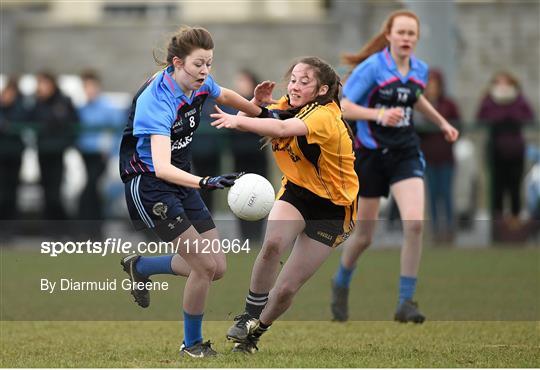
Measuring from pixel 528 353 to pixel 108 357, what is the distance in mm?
2386

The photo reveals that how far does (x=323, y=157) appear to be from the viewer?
823 centimetres

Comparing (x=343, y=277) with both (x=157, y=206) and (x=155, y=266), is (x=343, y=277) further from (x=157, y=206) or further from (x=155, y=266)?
(x=157, y=206)

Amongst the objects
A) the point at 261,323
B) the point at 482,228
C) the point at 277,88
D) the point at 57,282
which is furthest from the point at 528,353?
the point at 482,228

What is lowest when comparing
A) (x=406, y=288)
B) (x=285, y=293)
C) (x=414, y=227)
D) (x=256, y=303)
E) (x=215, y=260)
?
(x=406, y=288)

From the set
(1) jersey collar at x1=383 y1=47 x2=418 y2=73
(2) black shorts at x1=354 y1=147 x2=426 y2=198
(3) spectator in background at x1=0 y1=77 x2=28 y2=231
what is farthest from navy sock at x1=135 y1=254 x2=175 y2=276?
(3) spectator in background at x1=0 y1=77 x2=28 y2=231

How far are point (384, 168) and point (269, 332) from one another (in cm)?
160

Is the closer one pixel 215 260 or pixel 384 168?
pixel 215 260

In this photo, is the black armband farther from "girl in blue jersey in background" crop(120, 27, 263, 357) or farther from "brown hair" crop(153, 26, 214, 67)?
"brown hair" crop(153, 26, 214, 67)

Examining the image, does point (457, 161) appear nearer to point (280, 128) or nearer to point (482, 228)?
point (482, 228)

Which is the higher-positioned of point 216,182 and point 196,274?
point 216,182

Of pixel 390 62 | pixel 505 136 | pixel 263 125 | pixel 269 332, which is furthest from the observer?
pixel 505 136

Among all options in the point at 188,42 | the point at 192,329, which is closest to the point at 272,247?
the point at 192,329

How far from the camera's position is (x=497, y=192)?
56.6 ft

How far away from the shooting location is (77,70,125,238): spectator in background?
1706cm
